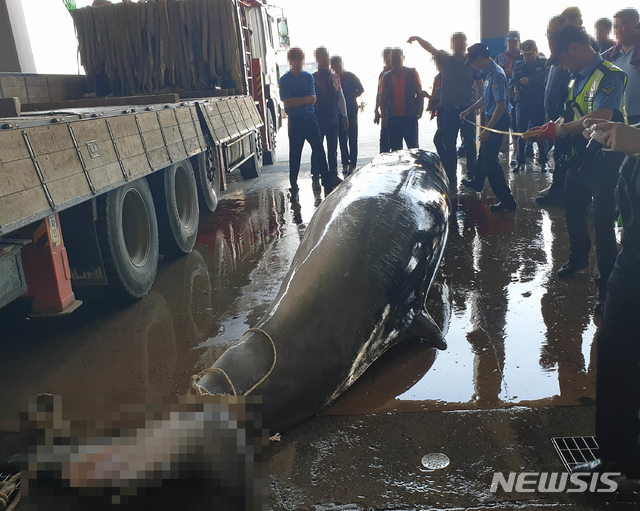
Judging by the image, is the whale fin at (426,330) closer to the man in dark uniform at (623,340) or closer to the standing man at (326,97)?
the man in dark uniform at (623,340)

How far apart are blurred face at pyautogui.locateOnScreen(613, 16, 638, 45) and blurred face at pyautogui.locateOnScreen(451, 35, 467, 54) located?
2724 millimetres

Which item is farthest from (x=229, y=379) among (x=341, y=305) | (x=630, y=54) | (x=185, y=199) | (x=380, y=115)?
(x=380, y=115)

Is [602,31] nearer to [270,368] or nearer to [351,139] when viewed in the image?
[351,139]

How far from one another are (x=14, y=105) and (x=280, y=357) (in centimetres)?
348

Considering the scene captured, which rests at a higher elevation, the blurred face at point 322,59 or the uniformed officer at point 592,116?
the blurred face at point 322,59

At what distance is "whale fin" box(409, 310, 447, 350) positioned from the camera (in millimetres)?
3717

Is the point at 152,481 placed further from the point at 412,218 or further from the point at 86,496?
the point at 412,218

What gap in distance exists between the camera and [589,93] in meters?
4.09

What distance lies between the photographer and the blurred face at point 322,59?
30.3ft

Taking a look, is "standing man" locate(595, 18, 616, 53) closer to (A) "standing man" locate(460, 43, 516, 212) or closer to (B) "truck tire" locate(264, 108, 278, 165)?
(A) "standing man" locate(460, 43, 516, 212)

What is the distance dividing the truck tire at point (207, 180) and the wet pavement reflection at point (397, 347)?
89 centimetres

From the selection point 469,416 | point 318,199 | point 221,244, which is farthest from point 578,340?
point 318,199

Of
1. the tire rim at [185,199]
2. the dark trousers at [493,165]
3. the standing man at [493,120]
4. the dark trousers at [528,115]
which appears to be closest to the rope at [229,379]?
the tire rim at [185,199]

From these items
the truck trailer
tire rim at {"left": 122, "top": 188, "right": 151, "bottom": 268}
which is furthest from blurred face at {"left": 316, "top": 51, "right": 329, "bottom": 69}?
tire rim at {"left": 122, "top": 188, "right": 151, "bottom": 268}
